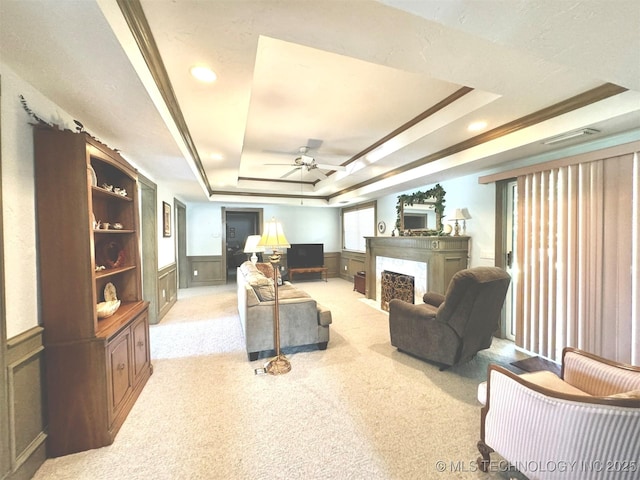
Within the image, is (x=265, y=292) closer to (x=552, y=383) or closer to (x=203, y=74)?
(x=203, y=74)

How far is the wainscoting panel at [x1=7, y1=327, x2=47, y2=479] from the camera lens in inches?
53.2

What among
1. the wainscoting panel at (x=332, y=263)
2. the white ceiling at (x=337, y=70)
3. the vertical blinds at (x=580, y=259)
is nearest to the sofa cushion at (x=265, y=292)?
the white ceiling at (x=337, y=70)

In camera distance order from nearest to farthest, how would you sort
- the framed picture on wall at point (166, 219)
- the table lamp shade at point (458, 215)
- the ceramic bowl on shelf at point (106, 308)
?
1. the ceramic bowl on shelf at point (106, 308)
2. the table lamp shade at point (458, 215)
3. the framed picture on wall at point (166, 219)

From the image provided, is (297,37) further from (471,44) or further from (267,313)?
(267,313)

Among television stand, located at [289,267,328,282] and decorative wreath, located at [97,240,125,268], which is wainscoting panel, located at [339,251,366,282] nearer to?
television stand, located at [289,267,328,282]

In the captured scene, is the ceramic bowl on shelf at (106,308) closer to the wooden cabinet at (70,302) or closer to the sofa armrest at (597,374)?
the wooden cabinet at (70,302)

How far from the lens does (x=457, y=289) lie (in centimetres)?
231

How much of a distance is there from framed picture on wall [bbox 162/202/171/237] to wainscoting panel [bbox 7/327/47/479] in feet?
10.3

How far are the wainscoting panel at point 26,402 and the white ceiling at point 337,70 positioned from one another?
→ 1.48 metres

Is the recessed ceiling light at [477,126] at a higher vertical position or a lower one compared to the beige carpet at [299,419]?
higher

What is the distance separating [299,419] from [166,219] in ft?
13.2

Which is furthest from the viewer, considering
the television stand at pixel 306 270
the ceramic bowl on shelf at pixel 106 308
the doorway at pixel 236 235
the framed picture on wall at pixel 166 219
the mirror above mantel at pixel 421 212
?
the doorway at pixel 236 235

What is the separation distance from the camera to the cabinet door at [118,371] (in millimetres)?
1747

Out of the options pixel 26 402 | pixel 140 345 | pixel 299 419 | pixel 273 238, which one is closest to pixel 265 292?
pixel 273 238
